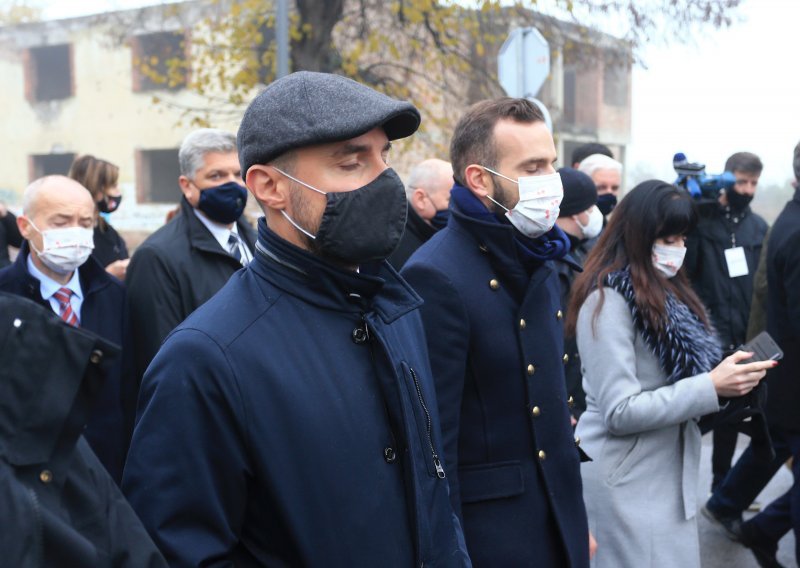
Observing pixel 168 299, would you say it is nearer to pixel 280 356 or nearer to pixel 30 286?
pixel 30 286

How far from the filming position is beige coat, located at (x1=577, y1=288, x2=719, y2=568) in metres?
3.46

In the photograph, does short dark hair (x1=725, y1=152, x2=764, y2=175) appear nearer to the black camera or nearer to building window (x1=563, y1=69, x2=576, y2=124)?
the black camera

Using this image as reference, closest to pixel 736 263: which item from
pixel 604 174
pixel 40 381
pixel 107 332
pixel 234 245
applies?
pixel 604 174

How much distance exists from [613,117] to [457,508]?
29.4 m

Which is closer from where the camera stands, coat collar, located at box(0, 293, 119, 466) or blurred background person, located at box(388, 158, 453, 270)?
coat collar, located at box(0, 293, 119, 466)

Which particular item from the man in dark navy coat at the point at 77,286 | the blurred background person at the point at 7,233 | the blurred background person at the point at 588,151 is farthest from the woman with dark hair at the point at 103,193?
the blurred background person at the point at 588,151

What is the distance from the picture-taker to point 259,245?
2.09 meters

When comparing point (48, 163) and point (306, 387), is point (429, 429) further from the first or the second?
point (48, 163)

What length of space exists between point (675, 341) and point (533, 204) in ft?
3.02

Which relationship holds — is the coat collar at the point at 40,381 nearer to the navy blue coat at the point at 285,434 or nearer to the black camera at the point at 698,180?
the navy blue coat at the point at 285,434

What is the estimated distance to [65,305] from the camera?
13.9 ft

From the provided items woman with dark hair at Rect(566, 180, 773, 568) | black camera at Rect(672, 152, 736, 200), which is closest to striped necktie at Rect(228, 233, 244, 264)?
woman with dark hair at Rect(566, 180, 773, 568)

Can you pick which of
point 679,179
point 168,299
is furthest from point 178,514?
point 679,179

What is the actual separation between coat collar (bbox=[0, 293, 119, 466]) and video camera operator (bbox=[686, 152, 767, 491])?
19.7ft
